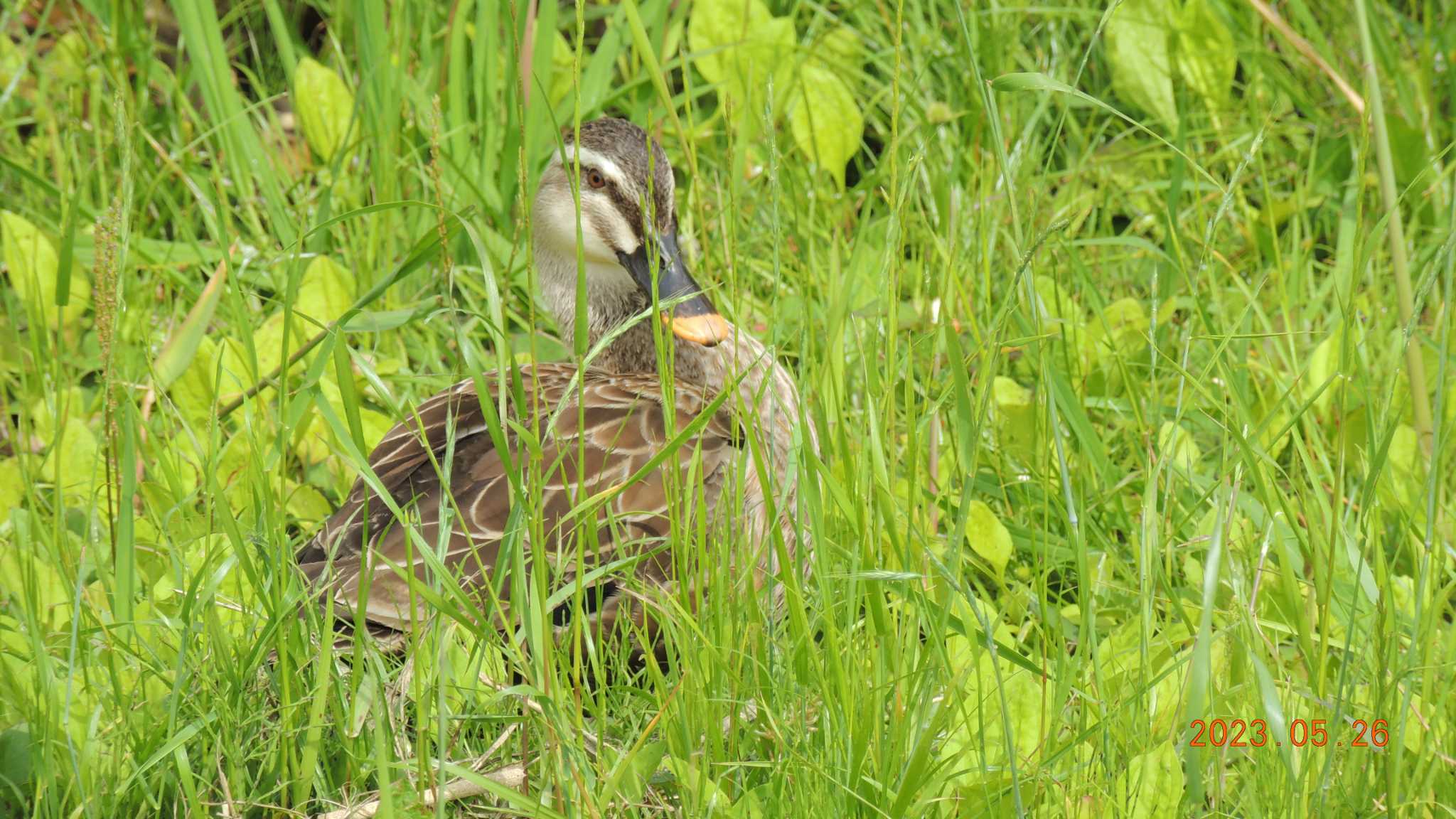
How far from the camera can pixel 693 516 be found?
2.65 metres

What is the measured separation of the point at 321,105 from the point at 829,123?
1.45 meters

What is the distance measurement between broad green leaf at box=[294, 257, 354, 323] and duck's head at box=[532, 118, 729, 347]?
555 millimetres

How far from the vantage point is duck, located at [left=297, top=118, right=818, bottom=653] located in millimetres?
2055

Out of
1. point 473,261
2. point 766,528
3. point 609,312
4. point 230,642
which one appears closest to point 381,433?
point 609,312

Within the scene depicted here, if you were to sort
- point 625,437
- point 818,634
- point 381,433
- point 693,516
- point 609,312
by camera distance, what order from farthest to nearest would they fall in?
point 609,312 → point 381,433 → point 625,437 → point 693,516 → point 818,634

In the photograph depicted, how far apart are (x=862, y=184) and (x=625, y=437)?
1509mm

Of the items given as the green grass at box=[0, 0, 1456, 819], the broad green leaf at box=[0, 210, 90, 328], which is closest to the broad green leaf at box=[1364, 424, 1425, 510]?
the green grass at box=[0, 0, 1456, 819]

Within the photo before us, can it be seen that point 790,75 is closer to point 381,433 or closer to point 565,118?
point 565,118

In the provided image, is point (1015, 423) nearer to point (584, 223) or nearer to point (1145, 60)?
point (584, 223)

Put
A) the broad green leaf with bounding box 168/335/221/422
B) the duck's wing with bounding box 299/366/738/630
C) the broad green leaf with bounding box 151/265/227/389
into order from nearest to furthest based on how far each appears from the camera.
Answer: the broad green leaf with bounding box 151/265/227/389 → the duck's wing with bounding box 299/366/738/630 → the broad green leaf with bounding box 168/335/221/422

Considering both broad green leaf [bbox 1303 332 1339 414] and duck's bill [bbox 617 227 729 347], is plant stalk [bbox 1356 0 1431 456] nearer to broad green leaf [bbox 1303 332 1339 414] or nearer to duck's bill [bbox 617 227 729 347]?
broad green leaf [bbox 1303 332 1339 414]

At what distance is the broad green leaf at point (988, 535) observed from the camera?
290 cm

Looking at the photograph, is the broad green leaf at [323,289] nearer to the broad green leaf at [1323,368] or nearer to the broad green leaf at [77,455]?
the broad green leaf at [77,455]

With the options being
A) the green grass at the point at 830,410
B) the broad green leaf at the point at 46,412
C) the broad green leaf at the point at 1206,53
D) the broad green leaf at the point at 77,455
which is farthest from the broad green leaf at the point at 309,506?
the broad green leaf at the point at 1206,53
